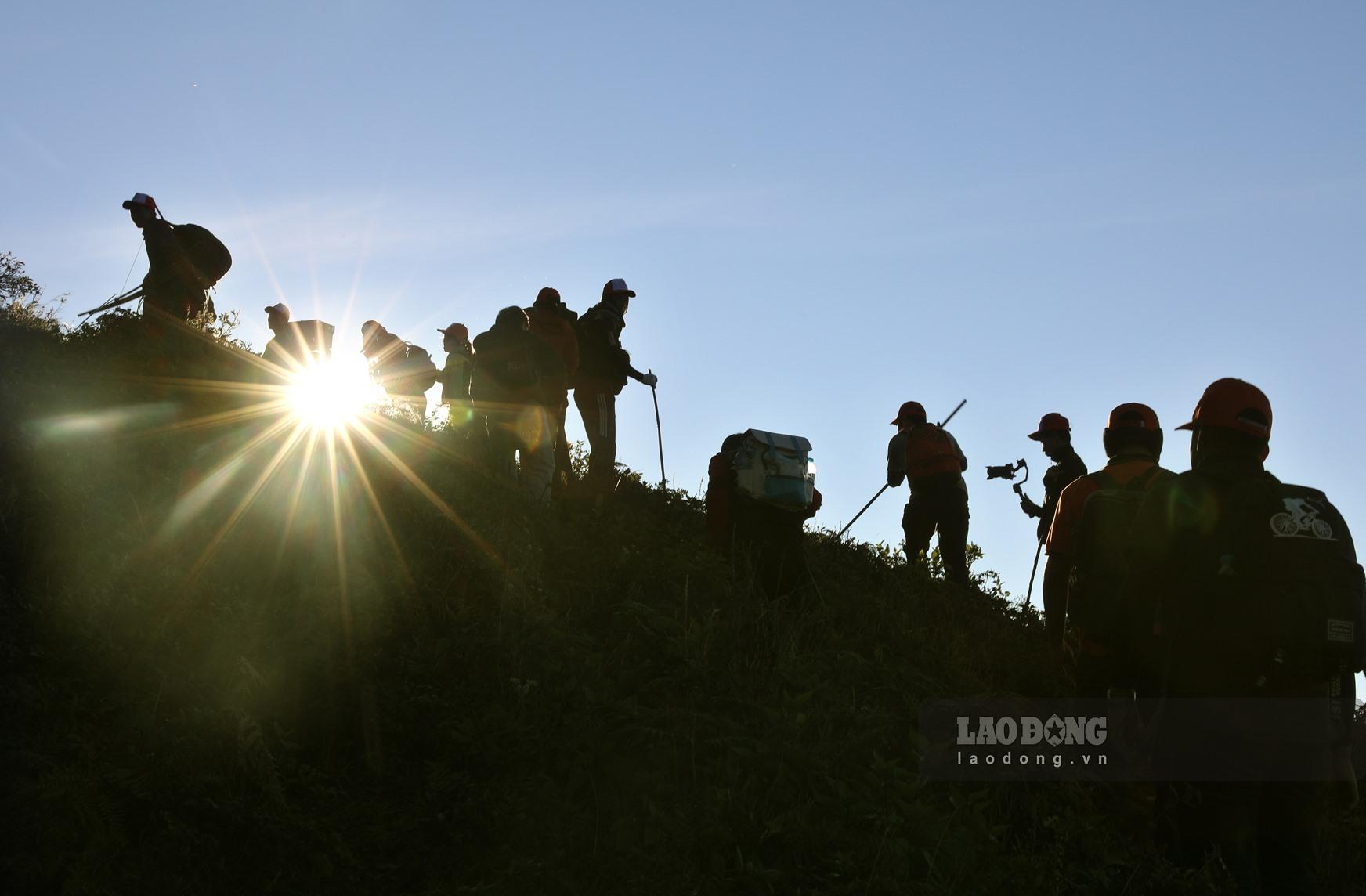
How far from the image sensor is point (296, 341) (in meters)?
14.2

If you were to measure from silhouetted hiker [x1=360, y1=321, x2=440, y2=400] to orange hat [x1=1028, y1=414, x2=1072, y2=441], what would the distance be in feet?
26.9

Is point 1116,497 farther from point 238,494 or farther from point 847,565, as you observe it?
point 238,494

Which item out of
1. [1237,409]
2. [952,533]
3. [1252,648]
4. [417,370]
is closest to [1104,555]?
[1237,409]

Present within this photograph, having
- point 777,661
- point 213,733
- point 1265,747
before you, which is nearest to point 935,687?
point 777,661

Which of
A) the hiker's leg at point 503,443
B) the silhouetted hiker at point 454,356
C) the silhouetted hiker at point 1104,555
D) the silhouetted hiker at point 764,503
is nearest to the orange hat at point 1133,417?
the silhouetted hiker at point 1104,555

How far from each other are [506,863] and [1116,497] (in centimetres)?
420

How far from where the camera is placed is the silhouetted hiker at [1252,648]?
490cm

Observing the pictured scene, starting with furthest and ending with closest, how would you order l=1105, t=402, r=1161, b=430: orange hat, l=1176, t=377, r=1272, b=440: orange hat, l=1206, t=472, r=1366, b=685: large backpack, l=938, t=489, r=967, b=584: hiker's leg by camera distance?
l=938, t=489, r=967, b=584: hiker's leg, l=1105, t=402, r=1161, b=430: orange hat, l=1176, t=377, r=1272, b=440: orange hat, l=1206, t=472, r=1366, b=685: large backpack

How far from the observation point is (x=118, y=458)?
8555mm

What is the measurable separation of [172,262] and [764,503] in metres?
7.02

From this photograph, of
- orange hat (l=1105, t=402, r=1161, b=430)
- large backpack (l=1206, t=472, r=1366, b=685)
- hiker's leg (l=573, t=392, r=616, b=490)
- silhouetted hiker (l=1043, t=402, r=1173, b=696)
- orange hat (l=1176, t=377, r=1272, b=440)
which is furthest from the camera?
hiker's leg (l=573, t=392, r=616, b=490)

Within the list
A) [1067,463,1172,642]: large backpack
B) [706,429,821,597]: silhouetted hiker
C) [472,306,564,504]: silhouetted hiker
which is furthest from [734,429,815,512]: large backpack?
[472,306,564,504]: silhouetted hiker

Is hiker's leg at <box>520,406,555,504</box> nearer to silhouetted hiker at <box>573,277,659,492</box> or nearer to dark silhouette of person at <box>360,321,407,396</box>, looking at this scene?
silhouetted hiker at <box>573,277,659,492</box>

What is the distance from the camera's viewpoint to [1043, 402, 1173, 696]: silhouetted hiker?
653cm
